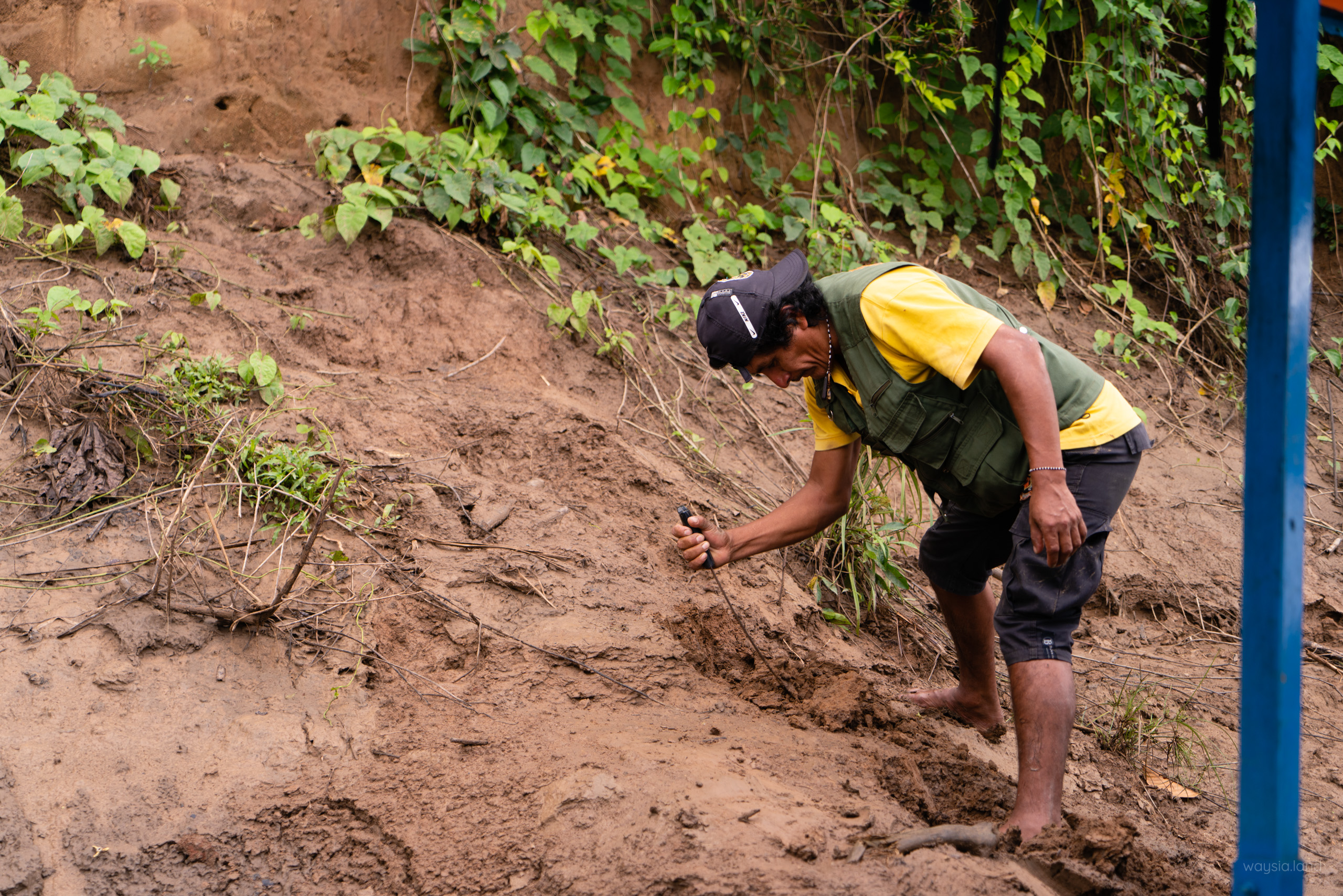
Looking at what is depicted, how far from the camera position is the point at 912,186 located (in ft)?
19.9

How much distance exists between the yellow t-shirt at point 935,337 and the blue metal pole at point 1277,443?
2.55ft

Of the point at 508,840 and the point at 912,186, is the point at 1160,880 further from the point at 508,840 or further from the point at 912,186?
the point at 912,186

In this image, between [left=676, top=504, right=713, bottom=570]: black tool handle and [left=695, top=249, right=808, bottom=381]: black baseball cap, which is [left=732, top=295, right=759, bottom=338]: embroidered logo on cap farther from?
[left=676, top=504, right=713, bottom=570]: black tool handle

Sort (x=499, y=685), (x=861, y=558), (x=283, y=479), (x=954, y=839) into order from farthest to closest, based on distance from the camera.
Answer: (x=861, y=558), (x=283, y=479), (x=499, y=685), (x=954, y=839)

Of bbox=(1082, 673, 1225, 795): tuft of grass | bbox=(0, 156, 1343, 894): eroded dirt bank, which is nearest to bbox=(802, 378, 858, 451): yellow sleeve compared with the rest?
bbox=(0, 156, 1343, 894): eroded dirt bank

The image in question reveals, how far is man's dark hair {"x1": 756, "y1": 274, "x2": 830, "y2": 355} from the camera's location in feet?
8.34

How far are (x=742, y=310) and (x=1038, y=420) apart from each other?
754 mm

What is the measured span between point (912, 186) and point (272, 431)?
418 centimetres

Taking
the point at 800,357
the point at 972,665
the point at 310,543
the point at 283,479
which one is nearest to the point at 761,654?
the point at 972,665

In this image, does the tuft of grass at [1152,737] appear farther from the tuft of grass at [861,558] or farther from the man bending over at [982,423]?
the man bending over at [982,423]

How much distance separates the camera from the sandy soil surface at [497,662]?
2229mm

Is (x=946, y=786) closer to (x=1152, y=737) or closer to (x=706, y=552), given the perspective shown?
(x=706, y=552)

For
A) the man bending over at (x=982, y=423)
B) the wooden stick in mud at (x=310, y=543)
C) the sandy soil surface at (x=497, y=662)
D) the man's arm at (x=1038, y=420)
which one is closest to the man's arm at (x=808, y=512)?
the man bending over at (x=982, y=423)

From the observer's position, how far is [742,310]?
8.26 ft
